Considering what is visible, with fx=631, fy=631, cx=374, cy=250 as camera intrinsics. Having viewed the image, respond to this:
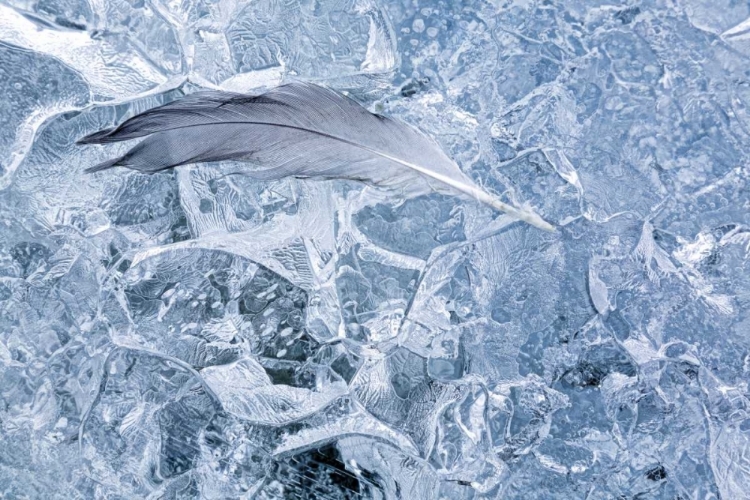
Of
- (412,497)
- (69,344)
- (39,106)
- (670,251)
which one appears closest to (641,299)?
(670,251)

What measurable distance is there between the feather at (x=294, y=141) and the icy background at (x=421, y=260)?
2.9 inches

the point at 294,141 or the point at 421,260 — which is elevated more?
the point at 294,141

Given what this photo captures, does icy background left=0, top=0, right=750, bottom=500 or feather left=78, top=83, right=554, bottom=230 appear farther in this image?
icy background left=0, top=0, right=750, bottom=500

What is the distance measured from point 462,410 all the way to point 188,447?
0.54 metres

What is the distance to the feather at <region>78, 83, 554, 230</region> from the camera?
1067 millimetres

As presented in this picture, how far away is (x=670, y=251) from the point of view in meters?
1.21

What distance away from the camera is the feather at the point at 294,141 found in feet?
3.50

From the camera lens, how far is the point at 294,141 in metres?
1.11

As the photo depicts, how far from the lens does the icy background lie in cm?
121

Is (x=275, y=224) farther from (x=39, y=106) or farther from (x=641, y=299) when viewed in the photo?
(x=641, y=299)

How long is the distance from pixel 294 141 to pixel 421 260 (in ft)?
1.07

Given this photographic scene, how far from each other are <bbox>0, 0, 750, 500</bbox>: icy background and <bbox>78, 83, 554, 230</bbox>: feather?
2.9 inches

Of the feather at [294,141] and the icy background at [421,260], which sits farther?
the icy background at [421,260]

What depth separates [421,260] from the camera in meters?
1.21
